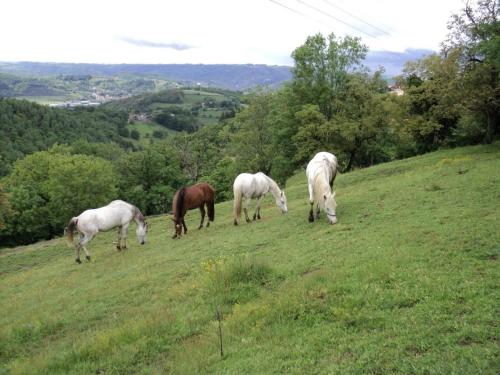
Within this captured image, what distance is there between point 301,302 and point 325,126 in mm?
32121

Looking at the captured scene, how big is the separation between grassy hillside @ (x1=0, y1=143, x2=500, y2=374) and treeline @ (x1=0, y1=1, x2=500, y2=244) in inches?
551

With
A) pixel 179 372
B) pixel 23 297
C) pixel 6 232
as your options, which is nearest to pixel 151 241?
pixel 23 297

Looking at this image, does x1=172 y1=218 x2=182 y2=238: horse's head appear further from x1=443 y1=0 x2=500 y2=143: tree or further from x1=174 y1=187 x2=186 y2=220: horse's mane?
x1=443 y1=0 x2=500 y2=143: tree

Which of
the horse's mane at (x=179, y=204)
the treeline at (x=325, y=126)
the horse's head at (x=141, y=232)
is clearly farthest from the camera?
the treeline at (x=325, y=126)

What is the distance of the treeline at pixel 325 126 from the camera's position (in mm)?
27058

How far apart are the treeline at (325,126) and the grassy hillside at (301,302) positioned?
45.9 ft

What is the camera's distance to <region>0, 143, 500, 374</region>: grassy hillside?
19.5ft

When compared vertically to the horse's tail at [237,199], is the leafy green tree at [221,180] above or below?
below

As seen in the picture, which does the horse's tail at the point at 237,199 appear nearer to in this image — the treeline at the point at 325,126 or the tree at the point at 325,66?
the treeline at the point at 325,126

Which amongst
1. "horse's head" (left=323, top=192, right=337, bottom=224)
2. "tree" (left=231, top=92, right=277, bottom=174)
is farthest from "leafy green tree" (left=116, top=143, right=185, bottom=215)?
"horse's head" (left=323, top=192, right=337, bottom=224)

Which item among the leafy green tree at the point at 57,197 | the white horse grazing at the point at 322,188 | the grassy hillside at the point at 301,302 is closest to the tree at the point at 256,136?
the leafy green tree at the point at 57,197

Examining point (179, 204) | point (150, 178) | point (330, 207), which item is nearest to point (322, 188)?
point (330, 207)

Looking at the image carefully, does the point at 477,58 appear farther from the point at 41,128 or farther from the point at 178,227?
the point at 41,128

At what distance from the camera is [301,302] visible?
26.0 feet
